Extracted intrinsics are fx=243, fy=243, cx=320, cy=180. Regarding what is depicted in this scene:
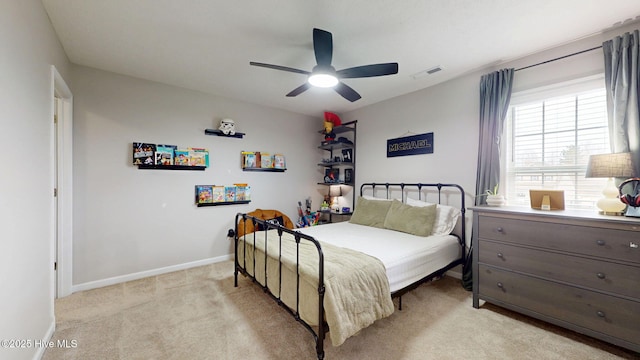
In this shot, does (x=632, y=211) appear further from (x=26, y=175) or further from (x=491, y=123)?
(x=26, y=175)

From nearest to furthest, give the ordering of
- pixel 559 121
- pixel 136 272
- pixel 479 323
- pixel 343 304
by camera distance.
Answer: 1. pixel 343 304
2. pixel 479 323
3. pixel 559 121
4. pixel 136 272

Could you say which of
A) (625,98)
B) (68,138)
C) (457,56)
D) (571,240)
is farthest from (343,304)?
(68,138)

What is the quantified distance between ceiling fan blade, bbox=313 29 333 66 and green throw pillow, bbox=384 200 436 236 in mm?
2035

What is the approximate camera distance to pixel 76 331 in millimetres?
2045

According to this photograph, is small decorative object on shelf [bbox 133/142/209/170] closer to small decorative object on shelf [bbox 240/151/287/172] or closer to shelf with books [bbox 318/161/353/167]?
small decorative object on shelf [bbox 240/151/287/172]

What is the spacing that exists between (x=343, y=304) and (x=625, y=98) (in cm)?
286

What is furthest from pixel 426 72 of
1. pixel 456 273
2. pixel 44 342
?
pixel 44 342

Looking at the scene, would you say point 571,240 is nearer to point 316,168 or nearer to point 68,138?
point 316,168

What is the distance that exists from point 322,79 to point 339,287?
1.76 meters

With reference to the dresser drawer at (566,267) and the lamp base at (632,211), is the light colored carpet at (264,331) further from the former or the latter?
the lamp base at (632,211)

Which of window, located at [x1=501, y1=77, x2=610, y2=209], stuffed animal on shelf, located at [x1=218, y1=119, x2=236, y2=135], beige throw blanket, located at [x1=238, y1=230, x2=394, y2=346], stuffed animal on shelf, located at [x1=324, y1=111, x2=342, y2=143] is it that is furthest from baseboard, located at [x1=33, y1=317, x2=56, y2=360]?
window, located at [x1=501, y1=77, x2=610, y2=209]

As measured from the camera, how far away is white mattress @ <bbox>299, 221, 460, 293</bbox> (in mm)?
2138

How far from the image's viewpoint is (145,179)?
323 cm

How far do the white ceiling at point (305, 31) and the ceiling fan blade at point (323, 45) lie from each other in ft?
0.68
